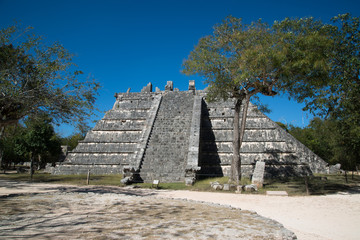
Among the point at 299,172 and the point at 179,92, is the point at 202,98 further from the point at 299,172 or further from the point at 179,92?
the point at 299,172

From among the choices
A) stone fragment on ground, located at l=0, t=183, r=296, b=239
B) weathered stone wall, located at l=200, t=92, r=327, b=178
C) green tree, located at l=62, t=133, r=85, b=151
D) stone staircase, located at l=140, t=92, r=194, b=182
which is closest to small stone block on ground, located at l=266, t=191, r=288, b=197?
stone fragment on ground, located at l=0, t=183, r=296, b=239

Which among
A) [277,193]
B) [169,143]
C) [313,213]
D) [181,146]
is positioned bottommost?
[313,213]

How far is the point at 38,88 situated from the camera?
9.27 meters

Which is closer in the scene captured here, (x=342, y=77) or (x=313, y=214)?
(x=313, y=214)

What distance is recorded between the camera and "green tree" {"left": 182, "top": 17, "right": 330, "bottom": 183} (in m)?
11.7

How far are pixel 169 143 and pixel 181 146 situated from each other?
97cm

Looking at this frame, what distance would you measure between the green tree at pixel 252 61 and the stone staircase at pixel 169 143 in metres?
4.04

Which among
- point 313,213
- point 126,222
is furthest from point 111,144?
point 313,213

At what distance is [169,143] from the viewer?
17.9 meters

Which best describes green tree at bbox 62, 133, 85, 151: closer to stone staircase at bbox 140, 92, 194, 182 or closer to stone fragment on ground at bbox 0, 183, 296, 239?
stone staircase at bbox 140, 92, 194, 182

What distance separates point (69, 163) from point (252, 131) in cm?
1471

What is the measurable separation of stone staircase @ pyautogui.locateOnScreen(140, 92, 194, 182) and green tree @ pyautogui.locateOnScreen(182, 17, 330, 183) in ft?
13.3

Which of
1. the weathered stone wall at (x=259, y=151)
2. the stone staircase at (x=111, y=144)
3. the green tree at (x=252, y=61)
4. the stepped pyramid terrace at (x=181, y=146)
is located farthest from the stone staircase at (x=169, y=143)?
the green tree at (x=252, y=61)

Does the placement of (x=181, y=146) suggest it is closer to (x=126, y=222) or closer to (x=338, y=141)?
(x=338, y=141)
